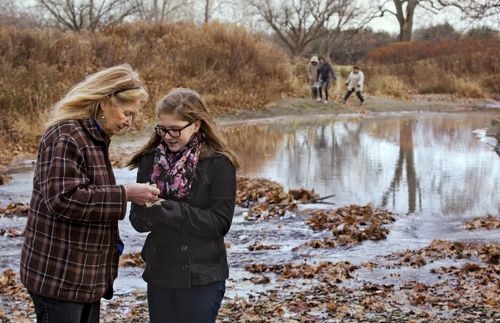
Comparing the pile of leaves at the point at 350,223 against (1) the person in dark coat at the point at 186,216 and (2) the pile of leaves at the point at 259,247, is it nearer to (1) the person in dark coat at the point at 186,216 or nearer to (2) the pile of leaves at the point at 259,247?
(2) the pile of leaves at the point at 259,247

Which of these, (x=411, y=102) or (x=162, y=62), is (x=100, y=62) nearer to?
(x=162, y=62)

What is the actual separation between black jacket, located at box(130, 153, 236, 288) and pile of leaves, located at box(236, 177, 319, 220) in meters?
7.39

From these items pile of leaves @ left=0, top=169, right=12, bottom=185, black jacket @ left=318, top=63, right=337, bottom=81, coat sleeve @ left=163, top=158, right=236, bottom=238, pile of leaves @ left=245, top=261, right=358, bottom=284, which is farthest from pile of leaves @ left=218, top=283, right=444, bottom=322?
black jacket @ left=318, top=63, right=337, bottom=81

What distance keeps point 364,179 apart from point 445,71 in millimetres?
33608

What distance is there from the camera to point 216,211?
3.68m

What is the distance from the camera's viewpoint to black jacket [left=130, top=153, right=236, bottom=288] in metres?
3.61

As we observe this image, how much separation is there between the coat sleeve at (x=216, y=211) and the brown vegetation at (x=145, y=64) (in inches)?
620

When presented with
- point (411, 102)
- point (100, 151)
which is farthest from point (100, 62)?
point (100, 151)

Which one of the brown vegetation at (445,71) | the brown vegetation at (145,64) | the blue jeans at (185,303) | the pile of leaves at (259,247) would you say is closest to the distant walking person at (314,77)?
the brown vegetation at (145,64)

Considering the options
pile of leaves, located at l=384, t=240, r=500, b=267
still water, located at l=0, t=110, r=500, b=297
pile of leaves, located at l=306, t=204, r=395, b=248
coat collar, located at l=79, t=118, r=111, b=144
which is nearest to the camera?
coat collar, located at l=79, t=118, r=111, b=144

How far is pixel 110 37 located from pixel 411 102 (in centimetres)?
1660

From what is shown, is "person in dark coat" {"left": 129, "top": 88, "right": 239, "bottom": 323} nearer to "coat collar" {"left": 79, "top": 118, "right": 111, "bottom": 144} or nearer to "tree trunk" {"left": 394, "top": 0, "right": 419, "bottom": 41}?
"coat collar" {"left": 79, "top": 118, "right": 111, "bottom": 144}

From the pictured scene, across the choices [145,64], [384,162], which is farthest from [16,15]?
[384,162]

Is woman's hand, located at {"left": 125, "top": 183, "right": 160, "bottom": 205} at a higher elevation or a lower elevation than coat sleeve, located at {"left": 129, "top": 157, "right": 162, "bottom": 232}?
higher
